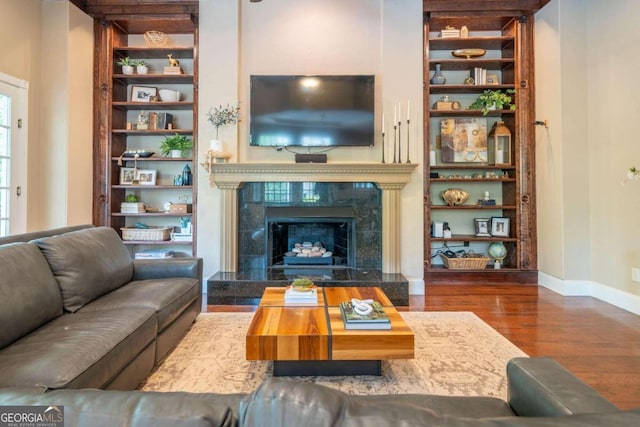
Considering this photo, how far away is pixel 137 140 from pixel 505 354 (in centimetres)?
483

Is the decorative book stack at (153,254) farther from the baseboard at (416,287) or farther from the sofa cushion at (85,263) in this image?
the baseboard at (416,287)

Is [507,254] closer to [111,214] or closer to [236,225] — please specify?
[236,225]

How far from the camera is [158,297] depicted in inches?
87.9

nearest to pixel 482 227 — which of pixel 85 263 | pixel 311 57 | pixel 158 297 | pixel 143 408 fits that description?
pixel 311 57

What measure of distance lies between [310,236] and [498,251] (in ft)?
7.95

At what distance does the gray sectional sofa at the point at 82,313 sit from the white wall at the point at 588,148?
4022 millimetres

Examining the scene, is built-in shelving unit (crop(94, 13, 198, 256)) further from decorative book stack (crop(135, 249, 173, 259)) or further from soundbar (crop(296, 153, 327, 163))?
soundbar (crop(296, 153, 327, 163))

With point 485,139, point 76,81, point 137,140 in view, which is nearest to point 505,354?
point 485,139

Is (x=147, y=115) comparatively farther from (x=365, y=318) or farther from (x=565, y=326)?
(x=565, y=326)

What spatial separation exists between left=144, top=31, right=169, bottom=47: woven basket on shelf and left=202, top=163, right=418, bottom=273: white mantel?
1809 millimetres

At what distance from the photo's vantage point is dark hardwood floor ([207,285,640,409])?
6.85ft

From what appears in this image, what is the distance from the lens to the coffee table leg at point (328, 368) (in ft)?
6.77

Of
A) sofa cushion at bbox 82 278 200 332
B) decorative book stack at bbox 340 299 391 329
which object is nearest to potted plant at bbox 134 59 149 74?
sofa cushion at bbox 82 278 200 332

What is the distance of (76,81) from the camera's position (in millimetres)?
4055
